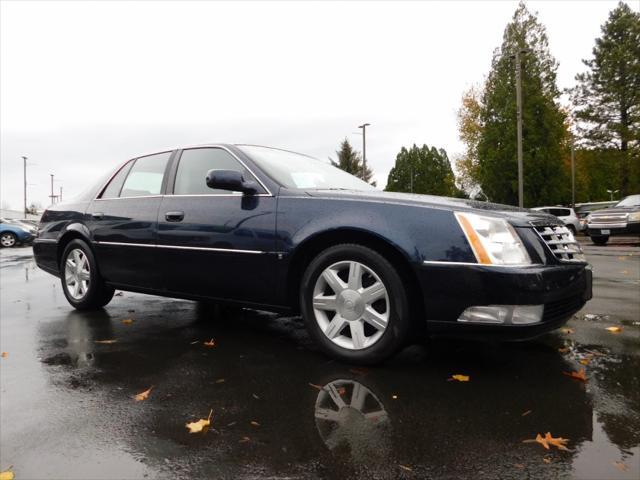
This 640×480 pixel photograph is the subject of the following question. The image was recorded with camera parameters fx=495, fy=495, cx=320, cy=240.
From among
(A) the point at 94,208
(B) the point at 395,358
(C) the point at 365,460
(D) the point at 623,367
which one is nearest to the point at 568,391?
(D) the point at 623,367

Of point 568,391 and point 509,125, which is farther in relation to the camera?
point 509,125

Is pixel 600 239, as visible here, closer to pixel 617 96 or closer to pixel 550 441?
pixel 550 441

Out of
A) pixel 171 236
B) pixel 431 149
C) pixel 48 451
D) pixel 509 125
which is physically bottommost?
pixel 48 451

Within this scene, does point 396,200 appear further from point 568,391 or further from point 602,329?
point 602,329

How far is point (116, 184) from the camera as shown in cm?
482

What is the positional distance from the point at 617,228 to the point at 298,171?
14.7m

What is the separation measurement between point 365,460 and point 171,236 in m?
2.57

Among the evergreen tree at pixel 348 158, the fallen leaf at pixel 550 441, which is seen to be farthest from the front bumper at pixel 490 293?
the evergreen tree at pixel 348 158

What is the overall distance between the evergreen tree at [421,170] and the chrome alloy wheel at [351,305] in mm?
78477

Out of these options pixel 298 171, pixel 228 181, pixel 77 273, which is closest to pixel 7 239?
pixel 77 273

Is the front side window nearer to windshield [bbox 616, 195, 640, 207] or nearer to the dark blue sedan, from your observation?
the dark blue sedan

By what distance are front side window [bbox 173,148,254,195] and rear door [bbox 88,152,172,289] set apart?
0.66ft

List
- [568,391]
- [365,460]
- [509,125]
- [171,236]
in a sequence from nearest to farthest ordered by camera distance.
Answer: [365,460] < [568,391] < [171,236] < [509,125]

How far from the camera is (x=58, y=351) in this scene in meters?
3.54
